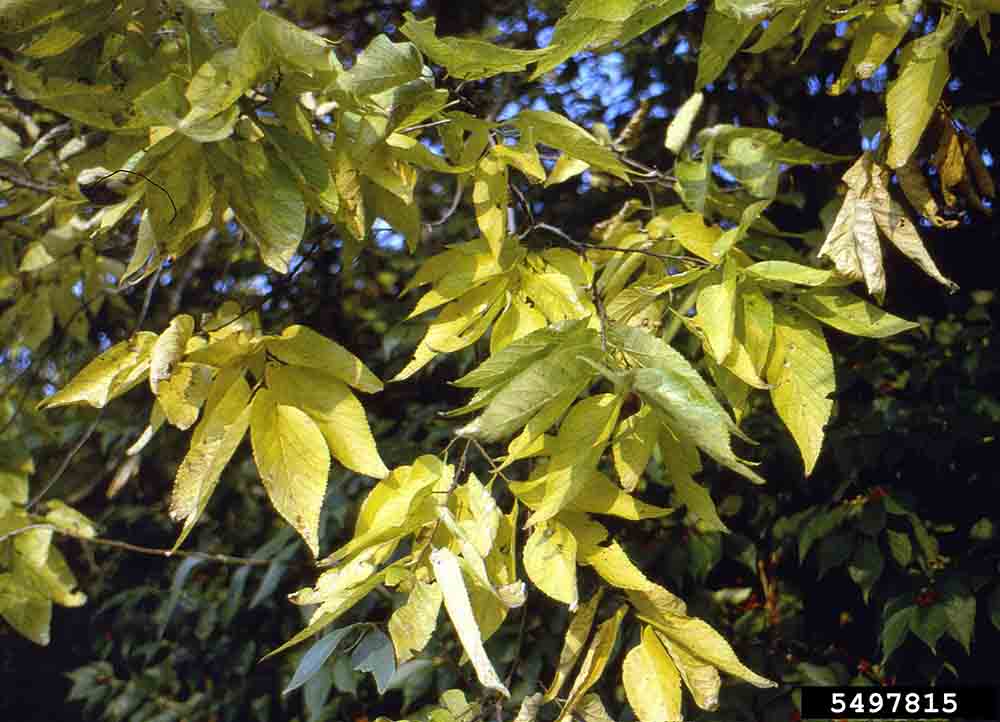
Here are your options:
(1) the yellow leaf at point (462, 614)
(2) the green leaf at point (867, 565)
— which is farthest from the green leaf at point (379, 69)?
(2) the green leaf at point (867, 565)

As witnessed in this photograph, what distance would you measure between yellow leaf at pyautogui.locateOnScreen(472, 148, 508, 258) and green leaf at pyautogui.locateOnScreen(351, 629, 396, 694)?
1.24ft

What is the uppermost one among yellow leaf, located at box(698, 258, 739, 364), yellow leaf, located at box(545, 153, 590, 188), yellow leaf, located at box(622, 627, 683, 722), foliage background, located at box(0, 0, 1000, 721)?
Result: yellow leaf, located at box(698, 258, 739, 364)

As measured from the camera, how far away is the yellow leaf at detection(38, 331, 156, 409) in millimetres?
827

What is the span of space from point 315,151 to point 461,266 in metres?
0.23

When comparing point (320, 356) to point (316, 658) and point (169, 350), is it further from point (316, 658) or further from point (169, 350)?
point (316, 658)

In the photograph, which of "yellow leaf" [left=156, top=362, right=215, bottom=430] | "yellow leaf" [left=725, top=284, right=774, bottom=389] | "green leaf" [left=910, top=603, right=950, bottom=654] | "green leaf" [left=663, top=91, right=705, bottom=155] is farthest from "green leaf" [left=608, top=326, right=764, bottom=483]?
"green leaf" [left=910, top=603, right=950, bottom=654]

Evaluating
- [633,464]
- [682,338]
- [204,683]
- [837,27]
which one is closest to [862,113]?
[837,27]

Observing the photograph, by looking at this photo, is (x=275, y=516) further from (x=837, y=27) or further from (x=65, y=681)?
(x=837, y=27)

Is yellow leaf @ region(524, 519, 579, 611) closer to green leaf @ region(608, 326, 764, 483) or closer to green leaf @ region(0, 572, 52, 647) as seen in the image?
green leaf @ region(608, 326, 764, 483)

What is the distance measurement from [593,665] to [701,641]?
10 cm

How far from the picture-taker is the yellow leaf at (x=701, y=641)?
746mm

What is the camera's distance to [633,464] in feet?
2.49

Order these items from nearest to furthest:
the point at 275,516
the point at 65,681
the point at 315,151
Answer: the point at 315,151 → the point at 275,516 → the point at 65,681

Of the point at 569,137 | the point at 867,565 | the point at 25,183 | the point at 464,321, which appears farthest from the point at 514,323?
the point at 25,183
